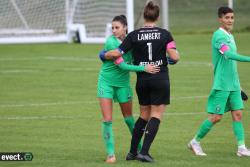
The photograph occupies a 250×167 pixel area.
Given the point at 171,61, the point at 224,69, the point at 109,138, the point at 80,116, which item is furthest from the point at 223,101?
the point at 80,116

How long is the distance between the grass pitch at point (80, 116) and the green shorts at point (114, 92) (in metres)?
0.87

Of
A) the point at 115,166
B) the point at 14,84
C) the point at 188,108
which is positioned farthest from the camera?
the point at 14,84

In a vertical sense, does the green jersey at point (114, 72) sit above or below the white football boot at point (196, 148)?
above

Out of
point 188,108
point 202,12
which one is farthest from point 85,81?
point 202,12

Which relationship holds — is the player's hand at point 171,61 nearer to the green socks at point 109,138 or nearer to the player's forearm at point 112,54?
the player's forearm at point 112,54

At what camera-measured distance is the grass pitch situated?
11859 millimetres

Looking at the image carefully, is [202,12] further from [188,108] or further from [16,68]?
[188,108]

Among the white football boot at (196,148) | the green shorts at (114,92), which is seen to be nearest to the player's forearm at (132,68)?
the green shorts at (114,92)

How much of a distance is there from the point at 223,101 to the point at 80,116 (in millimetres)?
5004

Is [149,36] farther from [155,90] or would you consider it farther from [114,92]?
[114,92]

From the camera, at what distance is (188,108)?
56.3 ft

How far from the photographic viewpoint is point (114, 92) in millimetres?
11570

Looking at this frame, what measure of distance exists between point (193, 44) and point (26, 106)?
57.9ft

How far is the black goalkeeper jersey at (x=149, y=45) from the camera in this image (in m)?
11.0
